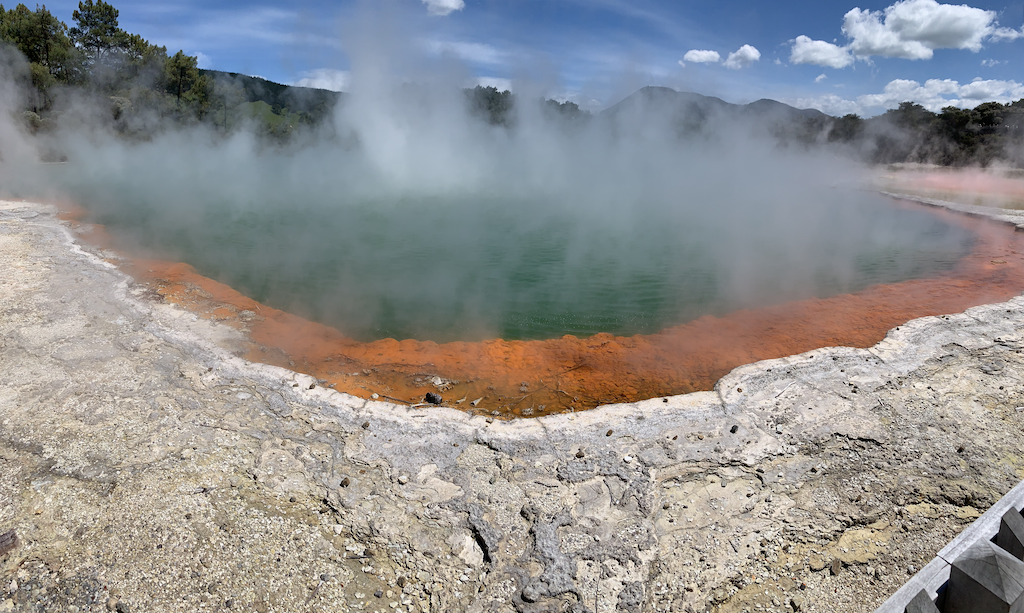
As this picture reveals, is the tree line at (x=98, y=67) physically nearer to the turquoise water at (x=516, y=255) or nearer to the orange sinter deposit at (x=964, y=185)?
the turquoise water at (x=516, y=255)

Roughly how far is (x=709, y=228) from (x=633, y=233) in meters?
1.75

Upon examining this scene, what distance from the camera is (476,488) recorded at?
2533 mm

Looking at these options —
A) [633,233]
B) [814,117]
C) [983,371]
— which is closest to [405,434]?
[983,371]

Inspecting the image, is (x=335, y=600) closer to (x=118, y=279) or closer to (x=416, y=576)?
(x=416, y=576)

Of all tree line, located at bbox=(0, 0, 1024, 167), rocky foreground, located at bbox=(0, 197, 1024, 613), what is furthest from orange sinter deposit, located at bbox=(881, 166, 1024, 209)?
rocky foreground, located at bbox=(0, 197, 1024, 613)

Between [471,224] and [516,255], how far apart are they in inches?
93.2

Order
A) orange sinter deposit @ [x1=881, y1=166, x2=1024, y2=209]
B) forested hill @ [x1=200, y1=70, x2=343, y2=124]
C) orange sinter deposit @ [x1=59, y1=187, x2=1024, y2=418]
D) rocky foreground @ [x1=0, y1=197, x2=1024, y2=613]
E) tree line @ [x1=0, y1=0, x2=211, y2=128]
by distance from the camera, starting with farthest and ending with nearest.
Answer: forested hill @ [x1=200, y1=70, x2=343, y2=124] < tree line @ [x1=0, y1=0, x2=211, y2=128] < orange sinter deposit @ [x1=881, y1=166, x2=1024, y2=209] < orange sinter deposit @ [x1=59, y1=187, x2=1024, y2=418] < rocky foreground @ [x1=0, y1=197, x2=1024, y2=613]

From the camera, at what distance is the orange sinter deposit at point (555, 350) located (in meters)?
3.91

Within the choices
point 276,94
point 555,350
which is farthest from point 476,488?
point 276,94

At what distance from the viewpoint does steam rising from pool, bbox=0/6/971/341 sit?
6.06m

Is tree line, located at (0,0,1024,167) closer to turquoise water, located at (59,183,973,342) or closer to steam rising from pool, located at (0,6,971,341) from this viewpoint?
steam rising from pool, located at (0,6,971,341)

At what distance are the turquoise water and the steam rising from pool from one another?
0.12 ft

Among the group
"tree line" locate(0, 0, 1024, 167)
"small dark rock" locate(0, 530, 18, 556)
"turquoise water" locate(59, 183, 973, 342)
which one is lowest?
"small dark rock" locate(0, 530, 18, 556)

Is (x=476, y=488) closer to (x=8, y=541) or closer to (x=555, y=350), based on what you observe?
(x=8, y=541)
